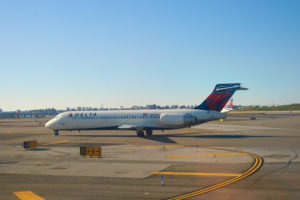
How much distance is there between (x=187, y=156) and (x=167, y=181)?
7.20m

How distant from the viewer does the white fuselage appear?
3406 centimetres

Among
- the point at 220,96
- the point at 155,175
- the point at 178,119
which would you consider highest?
the point at 220,96

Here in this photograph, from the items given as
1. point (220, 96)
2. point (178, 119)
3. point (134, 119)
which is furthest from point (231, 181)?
point (134, 119)

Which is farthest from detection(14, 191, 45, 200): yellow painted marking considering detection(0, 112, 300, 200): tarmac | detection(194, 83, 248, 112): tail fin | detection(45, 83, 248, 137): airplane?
detection(194, 83, 248, 112): tail fin

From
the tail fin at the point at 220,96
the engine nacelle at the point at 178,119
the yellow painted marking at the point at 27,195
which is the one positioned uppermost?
the tail fin at the point at 220,96

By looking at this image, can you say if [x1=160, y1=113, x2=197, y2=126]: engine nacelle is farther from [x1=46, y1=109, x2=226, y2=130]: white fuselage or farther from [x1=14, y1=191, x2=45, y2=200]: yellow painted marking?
[x1=14, y1=191, x2=45, y2=200]: yellow painted marking

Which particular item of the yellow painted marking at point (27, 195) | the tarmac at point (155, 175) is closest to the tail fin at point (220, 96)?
the tarmac at point (155, 175)

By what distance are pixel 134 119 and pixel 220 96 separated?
11.4 m

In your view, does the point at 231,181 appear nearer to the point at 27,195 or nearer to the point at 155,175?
the point at 155,175

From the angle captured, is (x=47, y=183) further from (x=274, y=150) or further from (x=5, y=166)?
(x=274, y=150)

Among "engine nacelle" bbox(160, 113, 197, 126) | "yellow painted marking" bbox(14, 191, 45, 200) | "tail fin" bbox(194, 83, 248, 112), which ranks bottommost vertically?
"yellow painted marking" bbox(14, 191, 45, 200)

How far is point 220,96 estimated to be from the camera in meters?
34.9

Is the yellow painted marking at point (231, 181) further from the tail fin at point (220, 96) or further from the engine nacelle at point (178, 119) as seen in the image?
the tail fin at point (220, 96)

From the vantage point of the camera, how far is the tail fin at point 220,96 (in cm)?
3481
